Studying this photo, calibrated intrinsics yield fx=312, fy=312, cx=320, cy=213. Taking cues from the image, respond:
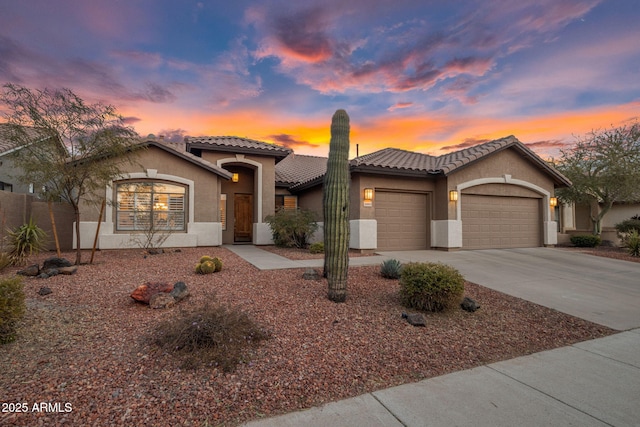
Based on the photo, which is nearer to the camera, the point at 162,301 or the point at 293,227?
the point at 162,301

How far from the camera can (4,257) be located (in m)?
7.21

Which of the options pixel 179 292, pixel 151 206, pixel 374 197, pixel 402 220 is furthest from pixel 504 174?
pixel 151 206

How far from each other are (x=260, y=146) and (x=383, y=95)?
6242mm

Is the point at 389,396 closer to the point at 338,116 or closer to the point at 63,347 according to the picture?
the point at 63,347

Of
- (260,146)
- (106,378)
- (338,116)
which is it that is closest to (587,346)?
(338,116)

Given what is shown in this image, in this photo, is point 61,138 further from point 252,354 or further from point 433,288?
point 433,288

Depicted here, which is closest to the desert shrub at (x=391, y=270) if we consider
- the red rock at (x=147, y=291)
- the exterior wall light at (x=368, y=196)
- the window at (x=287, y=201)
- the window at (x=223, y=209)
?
the red rock at (x=147, y=291)

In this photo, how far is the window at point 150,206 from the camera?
39.7 ft

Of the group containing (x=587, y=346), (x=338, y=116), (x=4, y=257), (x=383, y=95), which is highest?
(x=383, y=95)

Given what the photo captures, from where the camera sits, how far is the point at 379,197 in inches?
483

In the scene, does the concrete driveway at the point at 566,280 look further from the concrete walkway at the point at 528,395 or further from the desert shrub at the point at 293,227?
the desert shrub at the point at 293,227

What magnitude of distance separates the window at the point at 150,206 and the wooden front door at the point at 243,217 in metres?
3.56

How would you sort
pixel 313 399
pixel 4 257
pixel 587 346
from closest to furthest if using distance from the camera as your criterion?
pixel 313 399, pixel 587 346, pixel 4 257

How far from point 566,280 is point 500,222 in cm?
648
